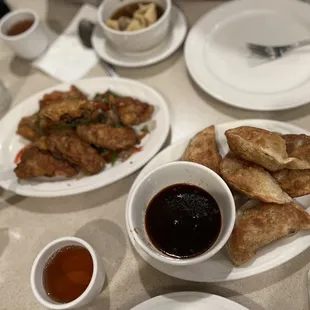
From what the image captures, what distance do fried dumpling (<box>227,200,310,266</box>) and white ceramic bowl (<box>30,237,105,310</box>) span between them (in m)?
0.48

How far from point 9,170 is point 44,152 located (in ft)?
0.66

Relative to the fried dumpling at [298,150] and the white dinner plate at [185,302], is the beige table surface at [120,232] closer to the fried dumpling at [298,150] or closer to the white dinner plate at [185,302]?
the white dinner plate at [185,302]

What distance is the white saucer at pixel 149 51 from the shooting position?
1929 millimetres

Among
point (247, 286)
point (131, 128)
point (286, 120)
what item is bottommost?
point (247, 286)

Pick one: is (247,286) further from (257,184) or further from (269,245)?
(257,184)

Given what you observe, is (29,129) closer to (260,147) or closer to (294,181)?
(260,147)

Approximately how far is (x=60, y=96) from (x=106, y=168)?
49 cm

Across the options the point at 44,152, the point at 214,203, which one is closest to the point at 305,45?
the point at 214,203

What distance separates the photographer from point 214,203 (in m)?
1.23

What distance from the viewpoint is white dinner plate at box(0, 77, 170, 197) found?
1536 mm

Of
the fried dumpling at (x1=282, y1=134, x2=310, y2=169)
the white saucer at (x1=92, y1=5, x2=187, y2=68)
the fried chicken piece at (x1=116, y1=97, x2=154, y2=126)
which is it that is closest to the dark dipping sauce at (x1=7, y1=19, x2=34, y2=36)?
the white saucer at (x1=92, y1=5, x2=187, y2=68)

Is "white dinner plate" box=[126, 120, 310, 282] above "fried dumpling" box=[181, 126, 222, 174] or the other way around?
the other way around

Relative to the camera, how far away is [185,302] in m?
1.20

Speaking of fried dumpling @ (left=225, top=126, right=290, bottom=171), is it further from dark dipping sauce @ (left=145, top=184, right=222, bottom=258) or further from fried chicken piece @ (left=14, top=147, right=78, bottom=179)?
fried chicken piece @ (left=14, top=147, right=78, bottom=179)
